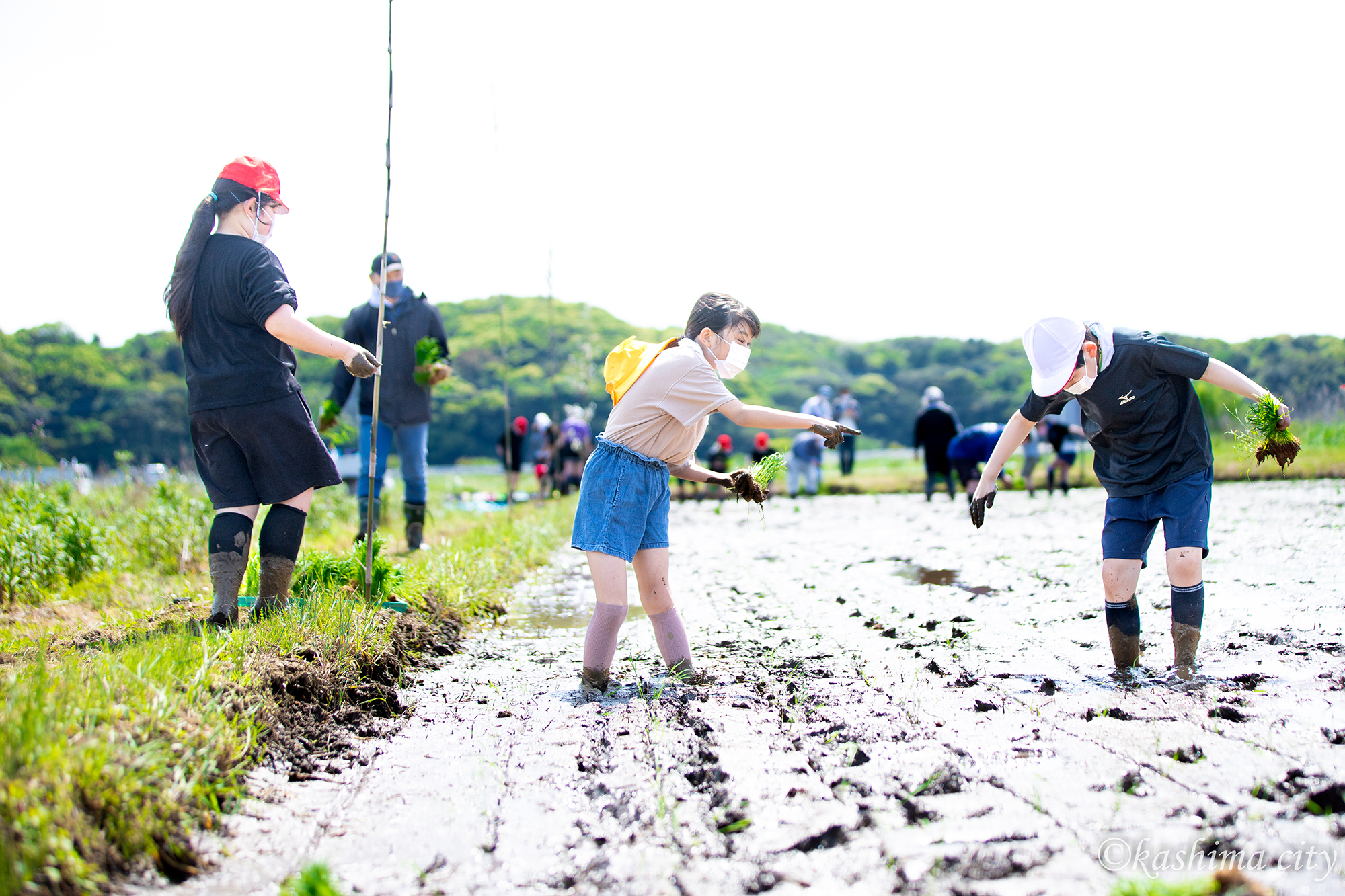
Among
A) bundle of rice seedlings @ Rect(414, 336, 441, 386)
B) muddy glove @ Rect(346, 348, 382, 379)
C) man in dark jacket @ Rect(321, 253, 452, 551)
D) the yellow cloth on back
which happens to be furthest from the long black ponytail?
bundle of rice seedlings @ Rect(414, 336, 441, 386)

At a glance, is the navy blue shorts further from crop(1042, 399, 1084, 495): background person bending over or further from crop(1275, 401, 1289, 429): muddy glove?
crop(1042, 399, 1084, 495): background person bending over

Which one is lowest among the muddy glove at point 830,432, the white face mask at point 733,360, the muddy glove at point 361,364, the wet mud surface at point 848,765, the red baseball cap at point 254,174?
the wet mud surface at point 848,765

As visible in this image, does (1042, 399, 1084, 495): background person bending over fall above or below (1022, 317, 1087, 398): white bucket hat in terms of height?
below

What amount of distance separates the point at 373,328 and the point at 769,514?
8.19 meters

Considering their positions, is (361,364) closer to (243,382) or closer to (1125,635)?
(243,382)

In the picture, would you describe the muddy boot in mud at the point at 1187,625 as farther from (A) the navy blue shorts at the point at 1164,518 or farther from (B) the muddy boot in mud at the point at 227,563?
(B) the muddy boot in mud at the point at 227,563

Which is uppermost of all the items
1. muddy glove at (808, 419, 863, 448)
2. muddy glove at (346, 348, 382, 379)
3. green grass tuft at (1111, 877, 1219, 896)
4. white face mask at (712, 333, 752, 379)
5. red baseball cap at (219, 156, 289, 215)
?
red baseball cap at (219, 156, 289, 215)

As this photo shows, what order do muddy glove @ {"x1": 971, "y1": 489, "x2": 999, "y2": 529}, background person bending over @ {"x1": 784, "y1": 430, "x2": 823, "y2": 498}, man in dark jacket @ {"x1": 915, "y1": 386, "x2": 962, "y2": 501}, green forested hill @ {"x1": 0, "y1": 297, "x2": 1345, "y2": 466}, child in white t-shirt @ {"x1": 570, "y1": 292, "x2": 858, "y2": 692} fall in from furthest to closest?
green forested hill @ {"x1": 0, "y1": 297, "x2": 1345, "y2": 466}
background person bending over @ {"x1": 784, "y1": 430, "x2": 823, "y2": 498}
man in dark jacket @ {"x1": 915, "y1": 386, "x2": 962, "y2": 501}
muddy glove @ {"x1": 971, "y1": 489, "x2": 999, "y2": 529}
child in white t-shirt @ {"x1": 570, "y1": 292, "x2": 858, "y2": 692}

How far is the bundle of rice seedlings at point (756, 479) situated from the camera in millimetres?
3879

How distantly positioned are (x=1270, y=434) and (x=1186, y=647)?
114 cm

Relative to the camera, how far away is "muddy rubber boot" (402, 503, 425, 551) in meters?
6.79

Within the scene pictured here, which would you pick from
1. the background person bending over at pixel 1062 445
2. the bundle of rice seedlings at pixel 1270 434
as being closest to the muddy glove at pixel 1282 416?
the bundle of rice seedlings at pixel 1270 434

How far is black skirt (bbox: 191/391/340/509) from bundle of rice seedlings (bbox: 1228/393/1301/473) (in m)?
4.20

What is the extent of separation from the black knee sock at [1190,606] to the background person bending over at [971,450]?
31.8ft
